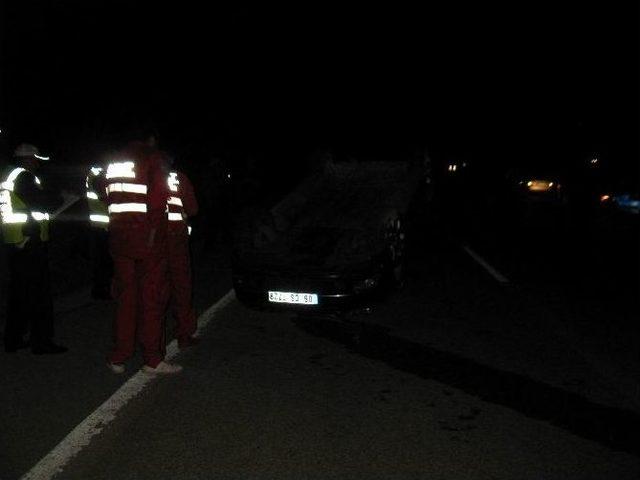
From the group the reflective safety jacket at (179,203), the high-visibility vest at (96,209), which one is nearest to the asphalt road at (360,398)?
the high-visibility vest at (96,209)

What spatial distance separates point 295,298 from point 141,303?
2.45 meters

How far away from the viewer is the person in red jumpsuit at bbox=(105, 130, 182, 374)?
18.6 ft

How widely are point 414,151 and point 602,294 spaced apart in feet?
12.0

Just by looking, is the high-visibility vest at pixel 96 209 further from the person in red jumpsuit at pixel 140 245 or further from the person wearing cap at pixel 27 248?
the person in red jumpsuit at pixel 140 245

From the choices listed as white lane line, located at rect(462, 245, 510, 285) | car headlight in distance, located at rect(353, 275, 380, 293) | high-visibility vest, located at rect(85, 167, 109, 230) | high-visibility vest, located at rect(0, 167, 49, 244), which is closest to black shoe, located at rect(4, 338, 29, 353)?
high-visibility vest, located at rect(0, 167, 49, 244)

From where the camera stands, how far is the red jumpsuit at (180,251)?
5987mm

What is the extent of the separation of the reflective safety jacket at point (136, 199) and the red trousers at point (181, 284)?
0.47 m

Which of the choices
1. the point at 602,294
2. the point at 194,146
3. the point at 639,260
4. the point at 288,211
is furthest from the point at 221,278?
the point at 194,146

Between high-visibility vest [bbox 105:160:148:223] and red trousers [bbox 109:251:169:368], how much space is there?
0.35 meters

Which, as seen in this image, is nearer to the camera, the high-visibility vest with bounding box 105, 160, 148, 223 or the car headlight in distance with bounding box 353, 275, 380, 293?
the high-visibility vest with bounding box 105, 160, 148, 223

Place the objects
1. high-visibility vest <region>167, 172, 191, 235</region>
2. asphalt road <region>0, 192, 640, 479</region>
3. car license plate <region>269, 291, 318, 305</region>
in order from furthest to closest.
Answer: car license plate <region>269, 291, 318, 305</region>, high-visibility vest <region>167, 172, 191, 235</region>, asphalt road <region>0, 192, 640, 479</region>

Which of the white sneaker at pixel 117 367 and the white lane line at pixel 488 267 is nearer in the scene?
the white sneaker at pixel 117 367

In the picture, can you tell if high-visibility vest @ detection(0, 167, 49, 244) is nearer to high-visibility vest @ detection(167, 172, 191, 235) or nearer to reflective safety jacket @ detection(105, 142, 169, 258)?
reflective safety jacket @ detection(105, 142, 169, 258)

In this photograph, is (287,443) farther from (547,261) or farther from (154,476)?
(547,261)
